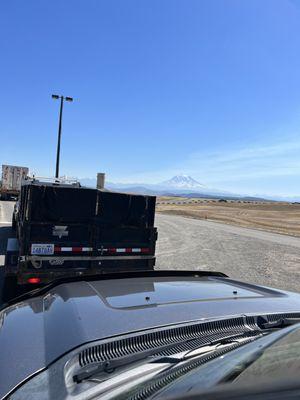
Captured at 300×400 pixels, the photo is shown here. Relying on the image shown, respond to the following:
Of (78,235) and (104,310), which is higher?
(104,310)

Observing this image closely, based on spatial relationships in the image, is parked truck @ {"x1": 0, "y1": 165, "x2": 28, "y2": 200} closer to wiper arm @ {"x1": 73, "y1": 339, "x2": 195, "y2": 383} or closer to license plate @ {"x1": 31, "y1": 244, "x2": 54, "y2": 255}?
license plate @ {"x1": 31, "y1": 244, "x2": 54, "y2": 255}

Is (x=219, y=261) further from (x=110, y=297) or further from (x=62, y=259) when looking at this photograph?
(x=110, y=297)

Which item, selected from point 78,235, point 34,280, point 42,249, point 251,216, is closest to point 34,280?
point 34,280

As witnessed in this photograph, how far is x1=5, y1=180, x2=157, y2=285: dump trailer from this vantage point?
28.0 feet

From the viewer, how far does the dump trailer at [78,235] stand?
8531 mm

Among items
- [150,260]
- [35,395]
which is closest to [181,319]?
[35,395]

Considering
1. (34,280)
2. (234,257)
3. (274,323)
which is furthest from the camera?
(234,257)

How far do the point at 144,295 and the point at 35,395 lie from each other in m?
1.44

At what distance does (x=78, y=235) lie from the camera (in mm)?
9094

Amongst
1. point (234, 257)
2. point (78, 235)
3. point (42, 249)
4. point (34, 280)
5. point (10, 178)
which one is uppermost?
point (10, 178)

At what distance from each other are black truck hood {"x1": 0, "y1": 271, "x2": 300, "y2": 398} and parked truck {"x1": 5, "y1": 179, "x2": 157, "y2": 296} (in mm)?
4935

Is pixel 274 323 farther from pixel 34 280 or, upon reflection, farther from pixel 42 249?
pixel 42 249

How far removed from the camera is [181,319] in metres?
2.63

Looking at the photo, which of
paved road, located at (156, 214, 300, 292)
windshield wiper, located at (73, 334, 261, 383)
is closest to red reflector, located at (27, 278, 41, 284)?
paved road, located at (156, 214, 300, 292)
